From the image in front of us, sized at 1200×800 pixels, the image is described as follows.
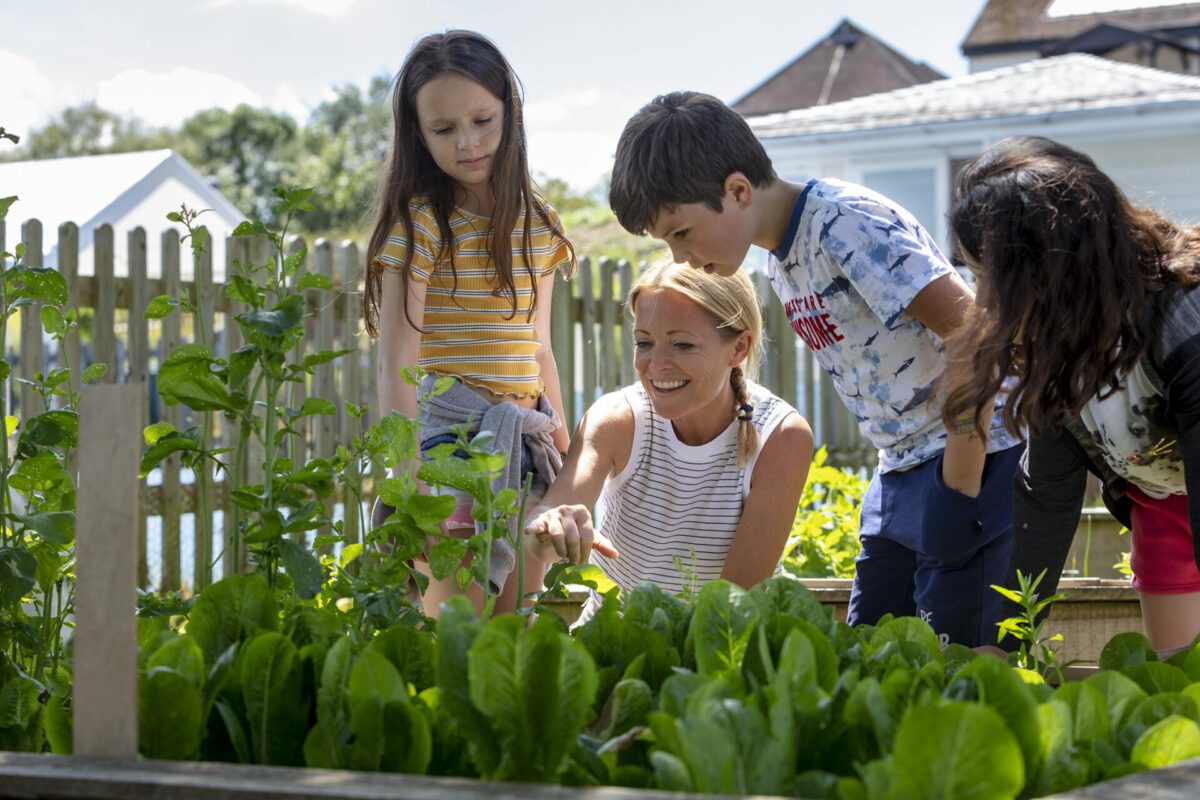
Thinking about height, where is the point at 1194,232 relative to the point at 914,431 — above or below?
above

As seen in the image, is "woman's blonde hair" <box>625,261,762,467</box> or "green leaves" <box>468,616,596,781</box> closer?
"green leaves" <box>468,616,596,781</box>

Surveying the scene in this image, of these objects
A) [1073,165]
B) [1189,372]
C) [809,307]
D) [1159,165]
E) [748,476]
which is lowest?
[748,476]

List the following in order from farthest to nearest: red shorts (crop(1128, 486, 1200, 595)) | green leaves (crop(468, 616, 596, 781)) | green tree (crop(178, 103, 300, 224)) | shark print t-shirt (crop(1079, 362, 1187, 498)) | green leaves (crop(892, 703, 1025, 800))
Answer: green tree (crop(178, 103, 300, 224))
red shorts (crop(1128, 486, 1200, 595))
shark print t-shirt (crop(1079, 362, 1187, 498))
green leaves (crop(468, 616, 596, 781))
green leaves (crop(892, 703, 1025, 800))

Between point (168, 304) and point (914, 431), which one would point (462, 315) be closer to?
point (914, 431)

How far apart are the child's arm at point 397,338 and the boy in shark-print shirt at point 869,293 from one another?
49cm

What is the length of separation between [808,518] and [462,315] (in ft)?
5.05

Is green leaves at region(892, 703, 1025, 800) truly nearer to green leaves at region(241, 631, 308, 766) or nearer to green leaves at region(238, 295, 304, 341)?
green leaves at region(241, 631, 308, 766)

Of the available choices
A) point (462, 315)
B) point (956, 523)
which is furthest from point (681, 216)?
point (956, 523)

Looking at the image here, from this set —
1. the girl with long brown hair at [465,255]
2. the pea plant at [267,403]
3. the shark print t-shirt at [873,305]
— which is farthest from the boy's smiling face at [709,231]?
the pea plant at [267,403]

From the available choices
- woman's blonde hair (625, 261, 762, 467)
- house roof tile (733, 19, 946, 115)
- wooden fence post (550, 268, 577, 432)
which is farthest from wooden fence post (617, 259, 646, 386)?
house roof tile (733, 19, 946, 115)

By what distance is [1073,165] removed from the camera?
72.2 inches

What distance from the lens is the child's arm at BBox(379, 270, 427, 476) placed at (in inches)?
95.9

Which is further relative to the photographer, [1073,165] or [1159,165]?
[1159,165]

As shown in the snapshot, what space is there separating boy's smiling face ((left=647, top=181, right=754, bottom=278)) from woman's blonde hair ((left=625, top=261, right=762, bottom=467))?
11.5 inches
